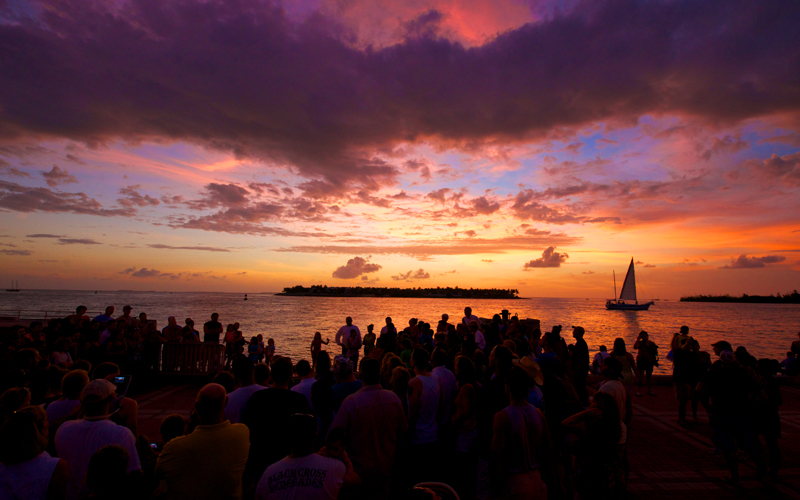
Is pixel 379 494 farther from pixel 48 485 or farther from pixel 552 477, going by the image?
pixel 48 485

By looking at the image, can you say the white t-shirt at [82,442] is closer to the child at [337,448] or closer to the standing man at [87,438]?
the standing man at [87,438]

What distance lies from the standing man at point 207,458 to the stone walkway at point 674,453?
5319 millimetres

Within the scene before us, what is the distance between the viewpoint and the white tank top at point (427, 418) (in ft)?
14.5

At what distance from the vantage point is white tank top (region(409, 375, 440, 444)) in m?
4.41

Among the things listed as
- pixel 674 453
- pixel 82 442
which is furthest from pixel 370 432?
pixel 674 453

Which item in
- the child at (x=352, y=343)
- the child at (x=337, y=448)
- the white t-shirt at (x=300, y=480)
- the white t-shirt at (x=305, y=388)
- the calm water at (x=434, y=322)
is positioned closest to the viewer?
the white t-shirt at (x=300, y=480)

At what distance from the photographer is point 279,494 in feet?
7.98

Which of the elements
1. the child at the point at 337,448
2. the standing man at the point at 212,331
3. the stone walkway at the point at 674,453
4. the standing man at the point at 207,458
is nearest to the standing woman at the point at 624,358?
the stone walkway at the point at 674,453

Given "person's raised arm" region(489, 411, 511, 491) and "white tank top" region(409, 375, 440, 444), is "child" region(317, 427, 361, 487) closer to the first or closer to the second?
"person's raised arm" region(489, 411, 511, 491)

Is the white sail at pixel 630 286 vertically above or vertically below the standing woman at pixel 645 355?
above

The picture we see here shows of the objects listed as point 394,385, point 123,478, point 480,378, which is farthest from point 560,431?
point 123,478

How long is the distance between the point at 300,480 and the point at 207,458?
78cm

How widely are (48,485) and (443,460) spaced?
3633 mm

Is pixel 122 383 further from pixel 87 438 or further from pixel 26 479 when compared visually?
pixel 26 479
